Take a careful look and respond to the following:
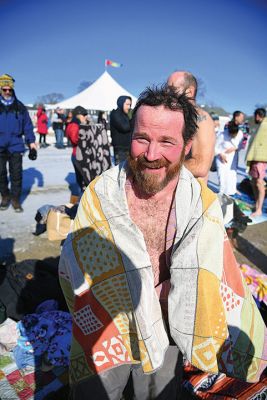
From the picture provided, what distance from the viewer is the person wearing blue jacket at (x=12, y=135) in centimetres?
427

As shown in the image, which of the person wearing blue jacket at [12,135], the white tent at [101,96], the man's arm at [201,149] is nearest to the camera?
the man's arm at [201,149]

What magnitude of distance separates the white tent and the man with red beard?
1557 cm

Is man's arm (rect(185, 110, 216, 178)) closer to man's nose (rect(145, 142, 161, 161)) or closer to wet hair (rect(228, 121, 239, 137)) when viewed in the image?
man's nose (rect(145, 142, 161, 161))

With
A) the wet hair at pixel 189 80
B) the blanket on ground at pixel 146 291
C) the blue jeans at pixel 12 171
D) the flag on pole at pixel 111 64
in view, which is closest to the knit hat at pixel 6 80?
the blue jeans at pixel 12 171

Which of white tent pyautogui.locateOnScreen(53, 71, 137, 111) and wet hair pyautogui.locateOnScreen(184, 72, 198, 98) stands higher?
white tent pyautogui.locateOnScreen(53, 71, 137, 111)

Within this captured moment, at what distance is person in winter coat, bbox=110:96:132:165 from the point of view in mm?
5234

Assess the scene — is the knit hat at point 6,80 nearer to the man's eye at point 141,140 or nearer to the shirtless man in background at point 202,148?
the shirtless man in background at point 202,148

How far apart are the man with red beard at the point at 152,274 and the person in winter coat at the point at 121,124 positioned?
Answer: 3916 mm

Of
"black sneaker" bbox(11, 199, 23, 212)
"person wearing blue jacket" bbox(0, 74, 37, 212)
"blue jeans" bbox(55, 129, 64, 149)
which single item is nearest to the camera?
"person wearing blue jacket" bbox(0, 74, 37, 212)

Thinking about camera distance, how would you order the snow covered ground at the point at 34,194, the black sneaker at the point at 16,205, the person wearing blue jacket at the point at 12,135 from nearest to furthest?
the snow covered ground at the point at 34,194 < the person wearing blue jacket at the point at 12,135 < the black sneaker at the point at 16,205

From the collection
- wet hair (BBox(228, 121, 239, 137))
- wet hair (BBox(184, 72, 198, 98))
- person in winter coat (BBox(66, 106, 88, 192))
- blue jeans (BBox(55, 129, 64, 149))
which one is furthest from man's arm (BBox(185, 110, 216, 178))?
blue jeans (BBox(55, 129, 64, 149))

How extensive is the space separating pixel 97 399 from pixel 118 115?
184 inches

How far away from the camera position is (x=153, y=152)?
1.27 meters

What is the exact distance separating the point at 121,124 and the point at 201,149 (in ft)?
11.1
